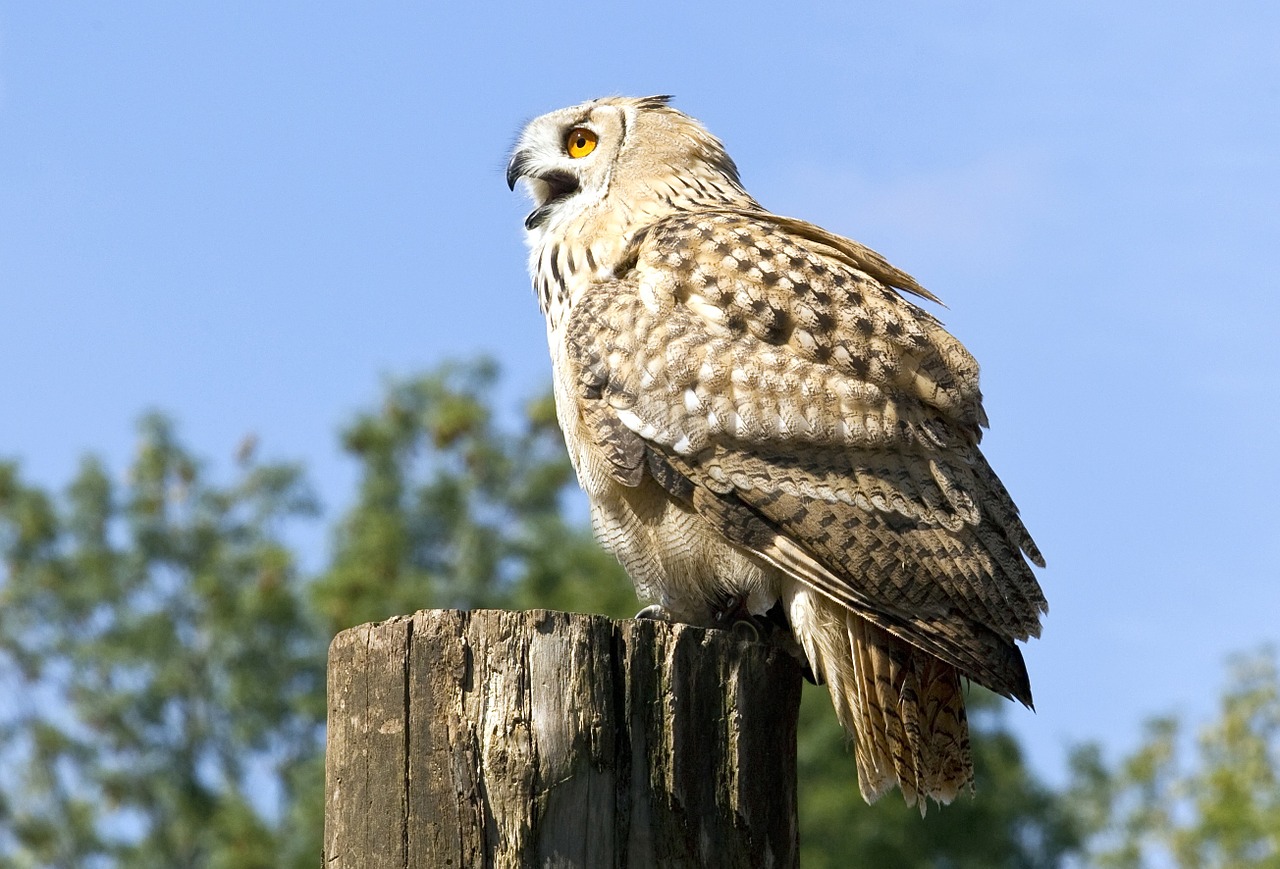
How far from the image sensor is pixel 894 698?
4.09 metres

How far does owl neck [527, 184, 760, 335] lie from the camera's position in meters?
4.91

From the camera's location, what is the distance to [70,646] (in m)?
27.8

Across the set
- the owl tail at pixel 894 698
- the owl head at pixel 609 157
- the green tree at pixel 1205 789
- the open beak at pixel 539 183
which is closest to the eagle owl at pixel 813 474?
the owl tail at pixel 894 698

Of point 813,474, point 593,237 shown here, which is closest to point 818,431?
point 813,474

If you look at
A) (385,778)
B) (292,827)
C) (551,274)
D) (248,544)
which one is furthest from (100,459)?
(385,778)

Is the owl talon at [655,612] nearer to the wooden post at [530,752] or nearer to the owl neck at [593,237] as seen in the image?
the owl neck at [593,237]

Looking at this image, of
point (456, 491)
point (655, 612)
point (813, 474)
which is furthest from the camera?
point (456, 491)

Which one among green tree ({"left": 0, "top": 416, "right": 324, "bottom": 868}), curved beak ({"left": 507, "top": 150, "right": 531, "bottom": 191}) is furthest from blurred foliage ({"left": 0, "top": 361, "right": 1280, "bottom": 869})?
curved beak ({"left": 507, "top": 150, "right": 531, "bottom": 191})

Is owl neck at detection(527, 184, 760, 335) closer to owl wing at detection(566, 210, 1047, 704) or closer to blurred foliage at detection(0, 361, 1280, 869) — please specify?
owl wing at detection(566, 210, 1047, 704)

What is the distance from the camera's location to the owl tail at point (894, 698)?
4.09 m

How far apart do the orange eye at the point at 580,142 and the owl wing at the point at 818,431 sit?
114cm

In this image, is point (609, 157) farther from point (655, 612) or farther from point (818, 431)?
point (655, 612)

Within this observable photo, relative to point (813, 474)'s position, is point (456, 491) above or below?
above

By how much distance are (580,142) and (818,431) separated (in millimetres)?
1872
